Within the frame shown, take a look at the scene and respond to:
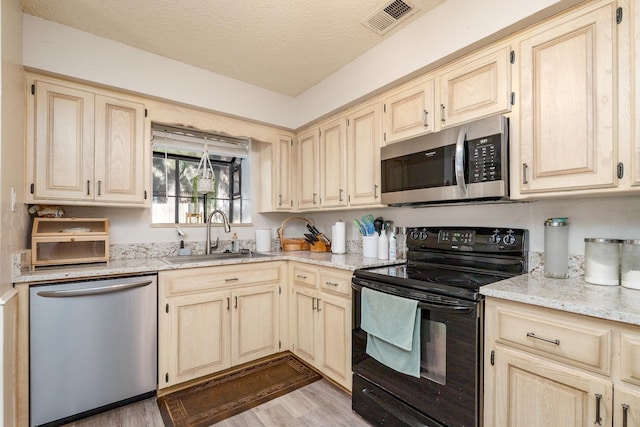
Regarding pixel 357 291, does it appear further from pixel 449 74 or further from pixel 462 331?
pixel 449 74

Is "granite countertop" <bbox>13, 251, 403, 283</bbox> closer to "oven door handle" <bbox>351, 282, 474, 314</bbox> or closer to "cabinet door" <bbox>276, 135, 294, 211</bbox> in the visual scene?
"oven door handle" <bbox>351, 282, 474, 314</bbox>

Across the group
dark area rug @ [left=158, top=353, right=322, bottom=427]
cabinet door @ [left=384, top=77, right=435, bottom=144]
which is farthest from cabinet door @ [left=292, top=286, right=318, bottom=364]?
cabinet door @ [left=384, top=77, right=435, bottom=144]

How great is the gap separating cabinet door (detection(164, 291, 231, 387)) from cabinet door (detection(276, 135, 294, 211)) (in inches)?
44.3

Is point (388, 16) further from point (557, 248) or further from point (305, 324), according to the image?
point (305, 324)

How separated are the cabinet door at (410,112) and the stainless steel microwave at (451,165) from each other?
86 mm

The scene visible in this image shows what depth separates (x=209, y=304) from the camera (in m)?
2.23

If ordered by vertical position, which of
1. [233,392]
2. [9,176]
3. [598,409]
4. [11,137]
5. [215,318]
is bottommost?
[233,392]

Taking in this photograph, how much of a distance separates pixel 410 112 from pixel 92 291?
2297 mm

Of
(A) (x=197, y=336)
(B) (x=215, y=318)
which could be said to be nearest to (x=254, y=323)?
(B) (x=215, y=318)

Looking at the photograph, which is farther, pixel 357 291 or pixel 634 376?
pixel 357 291

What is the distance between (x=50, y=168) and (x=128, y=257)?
84 centimetres

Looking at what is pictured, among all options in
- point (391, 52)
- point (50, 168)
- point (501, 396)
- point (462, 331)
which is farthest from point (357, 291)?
point (50, 168)

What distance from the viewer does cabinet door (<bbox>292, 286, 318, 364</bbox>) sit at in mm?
2330

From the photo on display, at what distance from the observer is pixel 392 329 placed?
1.58m
